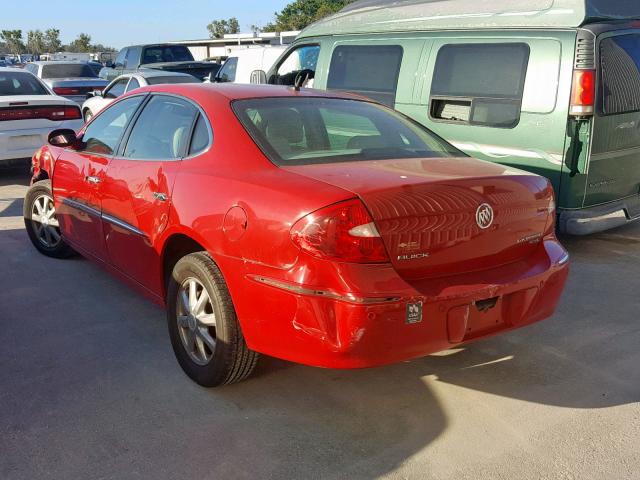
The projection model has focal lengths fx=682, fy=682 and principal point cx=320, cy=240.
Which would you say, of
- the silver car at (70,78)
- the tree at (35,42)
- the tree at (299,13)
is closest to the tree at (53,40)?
the tree at (35,42)

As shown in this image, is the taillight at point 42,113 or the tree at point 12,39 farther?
the tree at point 12,39

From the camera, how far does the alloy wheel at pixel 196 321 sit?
138 inches

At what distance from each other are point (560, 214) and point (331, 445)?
357 centimetres

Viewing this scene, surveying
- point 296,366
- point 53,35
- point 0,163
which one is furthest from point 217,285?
point 53,35

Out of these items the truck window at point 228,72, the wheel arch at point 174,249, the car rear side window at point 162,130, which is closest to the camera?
the wheel arch at point 174,249

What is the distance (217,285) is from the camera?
3.32 metres

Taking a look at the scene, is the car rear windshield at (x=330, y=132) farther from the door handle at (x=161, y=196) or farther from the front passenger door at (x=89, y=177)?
the front passenger door at (x=89, y=177)

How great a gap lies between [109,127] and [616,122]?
13.5 feet

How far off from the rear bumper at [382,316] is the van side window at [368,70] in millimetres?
4454

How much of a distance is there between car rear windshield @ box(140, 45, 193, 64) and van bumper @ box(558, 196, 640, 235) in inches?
597

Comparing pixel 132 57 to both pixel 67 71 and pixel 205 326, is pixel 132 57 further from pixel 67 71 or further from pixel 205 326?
pixel 205 326

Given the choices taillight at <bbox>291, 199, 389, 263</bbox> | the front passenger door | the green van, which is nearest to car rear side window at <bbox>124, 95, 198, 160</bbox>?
the front passenger door

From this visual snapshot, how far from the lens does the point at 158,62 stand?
18.7 metres

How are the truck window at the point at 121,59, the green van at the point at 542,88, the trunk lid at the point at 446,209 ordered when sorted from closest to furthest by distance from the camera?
the trunk lid at the point at 446,209 → the green van at the point at 542,88 → the truck window at the point at 121,59
